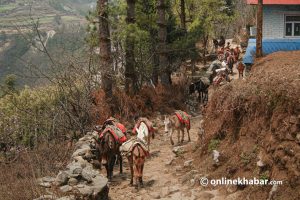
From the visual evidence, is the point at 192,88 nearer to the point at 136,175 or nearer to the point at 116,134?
the point at 116,134

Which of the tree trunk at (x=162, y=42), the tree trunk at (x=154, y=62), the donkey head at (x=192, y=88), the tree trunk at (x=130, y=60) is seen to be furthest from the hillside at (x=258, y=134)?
the donkey head at (x=192, y=88)

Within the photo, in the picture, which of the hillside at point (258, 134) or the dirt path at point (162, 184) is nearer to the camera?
the hillside at point (258, 134)

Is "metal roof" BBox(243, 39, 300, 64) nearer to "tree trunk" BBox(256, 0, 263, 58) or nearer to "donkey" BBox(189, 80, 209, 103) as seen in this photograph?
"tree trunk" BBox(256, 0, 263, 58)

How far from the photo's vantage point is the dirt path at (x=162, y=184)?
11.1m

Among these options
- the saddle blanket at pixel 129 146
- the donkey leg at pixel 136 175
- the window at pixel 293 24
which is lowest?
the donkey leg at pixel 136 175

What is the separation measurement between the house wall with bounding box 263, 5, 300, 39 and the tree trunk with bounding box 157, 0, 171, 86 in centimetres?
678

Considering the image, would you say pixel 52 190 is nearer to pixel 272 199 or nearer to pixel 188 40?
pixel 272 199

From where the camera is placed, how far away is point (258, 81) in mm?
11398

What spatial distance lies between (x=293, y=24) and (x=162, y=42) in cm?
822

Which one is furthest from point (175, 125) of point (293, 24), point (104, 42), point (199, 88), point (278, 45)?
point (293, 24)

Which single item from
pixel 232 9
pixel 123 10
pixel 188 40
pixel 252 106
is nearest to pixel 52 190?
pixel 252 106

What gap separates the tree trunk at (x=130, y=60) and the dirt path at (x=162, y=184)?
6683 mm

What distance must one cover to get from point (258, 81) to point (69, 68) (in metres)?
8.05

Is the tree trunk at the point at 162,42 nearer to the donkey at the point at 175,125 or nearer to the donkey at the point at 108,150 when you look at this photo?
the donkey at the point at 175,125
